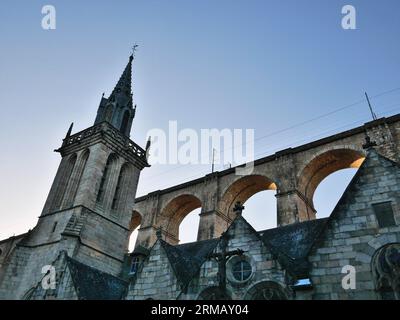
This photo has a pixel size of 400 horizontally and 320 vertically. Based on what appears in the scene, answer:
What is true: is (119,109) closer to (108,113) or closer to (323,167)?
(108,113)

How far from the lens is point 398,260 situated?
6383 mm

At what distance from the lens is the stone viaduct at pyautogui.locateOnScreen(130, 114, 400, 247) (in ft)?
57.8

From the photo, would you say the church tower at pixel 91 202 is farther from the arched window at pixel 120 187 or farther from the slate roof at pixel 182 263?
the slate roof at pixel 182 263

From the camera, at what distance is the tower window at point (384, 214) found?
694 cm

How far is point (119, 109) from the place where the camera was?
22156 millimetres

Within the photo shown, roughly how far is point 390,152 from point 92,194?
49.6 feet

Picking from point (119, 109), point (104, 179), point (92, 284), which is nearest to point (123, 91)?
point (119, 109)

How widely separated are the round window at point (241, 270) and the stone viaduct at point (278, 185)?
396 inches

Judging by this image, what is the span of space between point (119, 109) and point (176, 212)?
8.87 m

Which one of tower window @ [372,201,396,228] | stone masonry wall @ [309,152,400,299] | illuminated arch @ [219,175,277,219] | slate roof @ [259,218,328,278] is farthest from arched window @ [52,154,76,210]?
tower window @ [372,201,396,228]

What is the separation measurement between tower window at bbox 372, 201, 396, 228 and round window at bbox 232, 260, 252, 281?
3.11m
